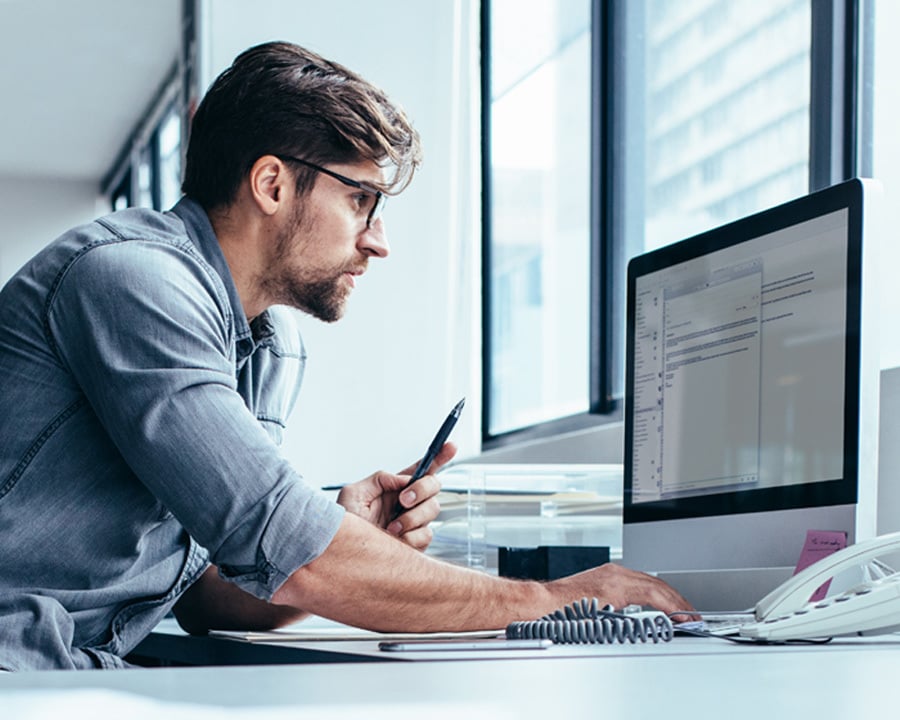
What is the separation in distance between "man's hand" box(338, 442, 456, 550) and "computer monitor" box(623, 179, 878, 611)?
281 mm

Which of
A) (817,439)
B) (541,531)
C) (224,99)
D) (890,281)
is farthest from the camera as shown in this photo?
(541,531)

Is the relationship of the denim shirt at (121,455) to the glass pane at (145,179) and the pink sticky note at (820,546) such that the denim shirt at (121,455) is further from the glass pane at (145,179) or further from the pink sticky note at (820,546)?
the glass pane at (145,179)

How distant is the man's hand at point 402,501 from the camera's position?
180cm


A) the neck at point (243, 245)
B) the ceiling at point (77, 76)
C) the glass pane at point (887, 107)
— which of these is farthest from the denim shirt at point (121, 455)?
the ceiling at point (77, 76)

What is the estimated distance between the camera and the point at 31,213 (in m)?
4.87

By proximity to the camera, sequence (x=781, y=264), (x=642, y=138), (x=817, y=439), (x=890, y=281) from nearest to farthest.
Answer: (x=817, y=439) < (x=781, y=264) < (x=890, y=281) < (x=642, y=138)

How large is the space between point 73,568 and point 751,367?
0.87m

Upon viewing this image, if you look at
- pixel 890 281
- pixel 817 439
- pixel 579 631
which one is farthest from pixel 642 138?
pixel 579 631

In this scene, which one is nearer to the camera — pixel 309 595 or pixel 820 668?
pixel 820 668

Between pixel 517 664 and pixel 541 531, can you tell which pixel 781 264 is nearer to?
pixel 517 664

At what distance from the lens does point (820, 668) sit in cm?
83

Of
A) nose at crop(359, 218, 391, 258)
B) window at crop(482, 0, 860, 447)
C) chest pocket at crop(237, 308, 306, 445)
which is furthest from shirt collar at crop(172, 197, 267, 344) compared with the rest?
window at crop(482, 0, 860, 447)

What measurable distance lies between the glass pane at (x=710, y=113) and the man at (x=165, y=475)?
114 centimetres

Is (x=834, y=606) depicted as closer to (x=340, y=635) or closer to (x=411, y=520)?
(x=340, y=635)
